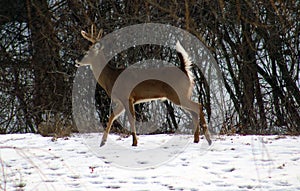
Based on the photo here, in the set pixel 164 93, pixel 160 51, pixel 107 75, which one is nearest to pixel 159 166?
pixel 164 93

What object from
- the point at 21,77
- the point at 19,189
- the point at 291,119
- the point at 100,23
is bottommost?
the point at 19,189

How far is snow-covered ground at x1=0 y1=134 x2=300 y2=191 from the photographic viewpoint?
4.99 meters

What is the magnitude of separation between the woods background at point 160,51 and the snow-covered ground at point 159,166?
539 centimetres

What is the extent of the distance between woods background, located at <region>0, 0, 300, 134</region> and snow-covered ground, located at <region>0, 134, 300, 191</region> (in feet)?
17.7

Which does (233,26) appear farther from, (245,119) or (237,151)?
(237,151)

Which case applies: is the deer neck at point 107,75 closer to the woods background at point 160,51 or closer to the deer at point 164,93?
the deer at point 164,93

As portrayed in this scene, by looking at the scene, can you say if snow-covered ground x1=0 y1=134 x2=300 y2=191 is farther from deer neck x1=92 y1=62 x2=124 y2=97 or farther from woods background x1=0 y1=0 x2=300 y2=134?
woods background x1=0 y1=0 x2=300 y2=134

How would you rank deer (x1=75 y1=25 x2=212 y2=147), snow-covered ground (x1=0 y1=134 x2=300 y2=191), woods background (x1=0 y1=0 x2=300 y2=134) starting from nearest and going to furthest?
snow-covered ground (x1=0 y1=134 x2=300 y2=191)
deer (x1=75 y1=25 x2=212 y2=147)
woods background (x1=0 y1=0 x2=300 y2=134)

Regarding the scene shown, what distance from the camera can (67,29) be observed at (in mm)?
15562

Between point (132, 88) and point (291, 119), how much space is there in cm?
675

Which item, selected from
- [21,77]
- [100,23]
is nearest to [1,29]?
[21,77]

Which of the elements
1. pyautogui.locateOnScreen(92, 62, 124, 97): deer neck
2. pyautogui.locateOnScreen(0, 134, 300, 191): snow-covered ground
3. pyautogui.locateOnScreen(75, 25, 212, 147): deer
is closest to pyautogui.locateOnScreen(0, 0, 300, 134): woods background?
pyautogui.locateOnScreen(92, 62, 124, 97): deer neck

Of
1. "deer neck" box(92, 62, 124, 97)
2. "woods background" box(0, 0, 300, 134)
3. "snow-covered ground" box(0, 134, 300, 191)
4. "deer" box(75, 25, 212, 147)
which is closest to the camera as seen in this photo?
"snow-covered ground" box(0, 134, 300, 191)

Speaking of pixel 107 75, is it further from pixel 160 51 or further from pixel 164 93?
pixel 160 51
